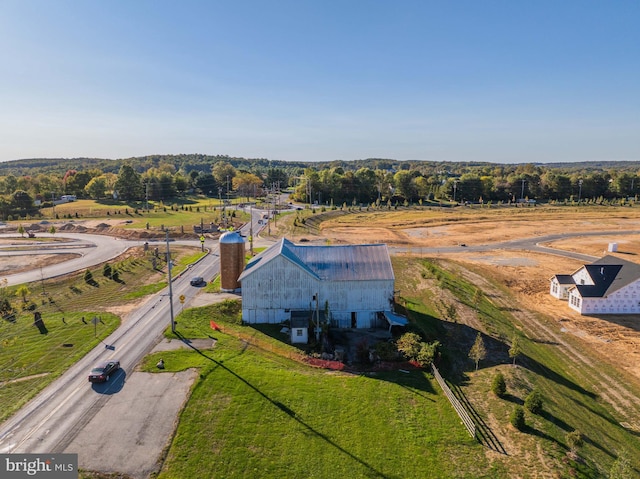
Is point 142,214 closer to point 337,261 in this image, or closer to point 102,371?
point 337,261

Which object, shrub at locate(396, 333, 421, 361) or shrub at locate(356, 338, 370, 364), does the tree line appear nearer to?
shrub at locate(356, 338, 370, 364)

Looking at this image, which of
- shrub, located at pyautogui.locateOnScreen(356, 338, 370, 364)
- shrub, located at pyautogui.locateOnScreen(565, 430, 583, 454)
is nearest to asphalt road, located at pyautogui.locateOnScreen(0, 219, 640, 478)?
shrub, located at pyautogui.locateOnScreen(356, 338, 370, 364)

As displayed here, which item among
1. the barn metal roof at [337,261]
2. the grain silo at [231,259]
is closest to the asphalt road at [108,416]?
the barn metal roof at [337,261]

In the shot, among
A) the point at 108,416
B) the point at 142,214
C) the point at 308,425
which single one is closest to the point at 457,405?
the point at 308,425

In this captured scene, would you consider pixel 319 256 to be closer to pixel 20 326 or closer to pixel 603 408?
pixel 603 408

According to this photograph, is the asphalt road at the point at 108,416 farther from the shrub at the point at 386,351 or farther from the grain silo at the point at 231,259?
the shrub at the point at 386,351

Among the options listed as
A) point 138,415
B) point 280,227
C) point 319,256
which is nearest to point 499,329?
point 319,256
